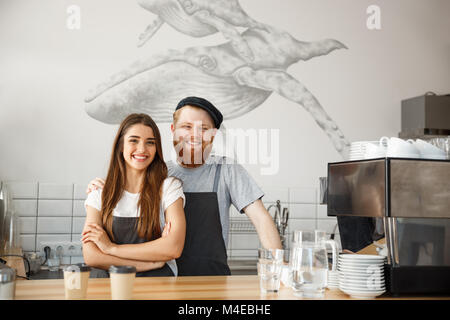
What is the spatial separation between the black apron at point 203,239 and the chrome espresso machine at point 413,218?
832mm

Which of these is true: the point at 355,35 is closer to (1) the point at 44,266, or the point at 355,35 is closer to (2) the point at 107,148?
(2) the point at 107,148

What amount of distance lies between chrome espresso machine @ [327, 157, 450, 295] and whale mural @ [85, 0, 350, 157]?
2.42m

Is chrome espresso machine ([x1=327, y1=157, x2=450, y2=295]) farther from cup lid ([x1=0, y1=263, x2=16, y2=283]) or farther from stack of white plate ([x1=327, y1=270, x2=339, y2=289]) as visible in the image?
cup lid ([x1=0, y1=263, x2=16, y2=283])

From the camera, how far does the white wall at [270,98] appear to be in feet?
11.5

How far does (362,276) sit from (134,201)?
959 millimetres

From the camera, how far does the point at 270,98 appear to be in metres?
3.88

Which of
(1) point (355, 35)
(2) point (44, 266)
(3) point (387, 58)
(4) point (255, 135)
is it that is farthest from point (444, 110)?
(2) point (44, 266)

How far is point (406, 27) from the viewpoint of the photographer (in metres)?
4.19

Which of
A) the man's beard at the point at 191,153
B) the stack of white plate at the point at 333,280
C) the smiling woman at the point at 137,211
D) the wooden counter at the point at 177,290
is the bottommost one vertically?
the wooden counter at the point at 177,290

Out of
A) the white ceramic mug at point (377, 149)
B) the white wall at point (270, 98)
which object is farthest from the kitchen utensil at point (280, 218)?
the white ceramic mug at point (377, 149)

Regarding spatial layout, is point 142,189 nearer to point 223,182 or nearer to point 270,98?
point 223,182

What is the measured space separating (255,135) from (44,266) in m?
1.79

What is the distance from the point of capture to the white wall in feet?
11.5

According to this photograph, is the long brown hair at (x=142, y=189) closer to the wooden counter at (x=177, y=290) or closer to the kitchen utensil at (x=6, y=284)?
the wooden counter at (x=177, y=290)
